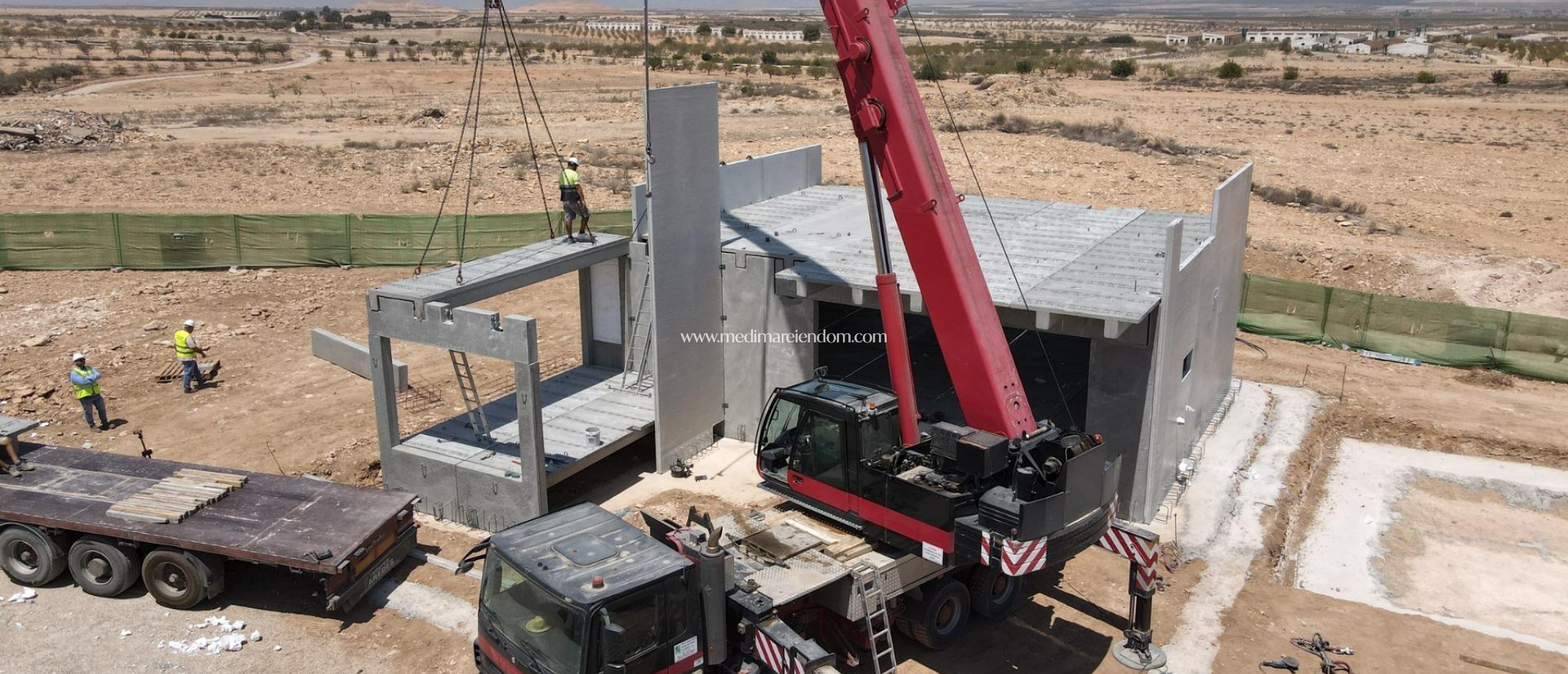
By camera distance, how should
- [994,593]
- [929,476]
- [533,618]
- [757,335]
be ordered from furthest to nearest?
[757,335], [994,593], [929,476], [533,618]

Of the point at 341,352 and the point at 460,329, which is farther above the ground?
the point at 460,329

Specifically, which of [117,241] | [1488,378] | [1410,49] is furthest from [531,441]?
[1410,49]

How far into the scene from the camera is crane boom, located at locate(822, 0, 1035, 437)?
11.4 meters

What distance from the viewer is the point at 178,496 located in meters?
13.3

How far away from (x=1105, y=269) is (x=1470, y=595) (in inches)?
239

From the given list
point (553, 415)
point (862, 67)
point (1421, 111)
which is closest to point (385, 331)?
point (553, 415)

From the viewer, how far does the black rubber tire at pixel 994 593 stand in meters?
12.6

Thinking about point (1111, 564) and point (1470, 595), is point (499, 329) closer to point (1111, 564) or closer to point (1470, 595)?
point (1111, 564)

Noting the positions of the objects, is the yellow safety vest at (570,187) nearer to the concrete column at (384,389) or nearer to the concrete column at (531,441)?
the concrete column at (384,389)

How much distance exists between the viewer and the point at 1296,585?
14.0 metres

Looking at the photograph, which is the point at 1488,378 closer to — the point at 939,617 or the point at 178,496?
the point at 939,617

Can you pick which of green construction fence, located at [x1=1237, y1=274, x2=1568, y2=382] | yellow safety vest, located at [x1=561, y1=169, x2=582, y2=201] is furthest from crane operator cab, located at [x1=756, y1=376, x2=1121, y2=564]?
green construction fence, located at [x1=1237, y1=274, x2=1568, y2=382]

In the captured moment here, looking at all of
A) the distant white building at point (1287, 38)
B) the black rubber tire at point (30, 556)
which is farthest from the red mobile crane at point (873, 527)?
the distant white building at point (1287, 38)

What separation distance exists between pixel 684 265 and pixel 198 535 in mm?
7267
